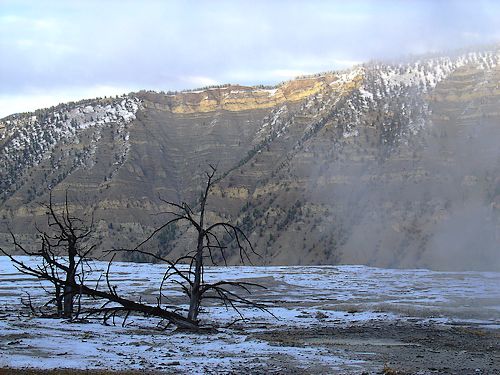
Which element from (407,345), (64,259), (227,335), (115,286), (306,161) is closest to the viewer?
(115,286)

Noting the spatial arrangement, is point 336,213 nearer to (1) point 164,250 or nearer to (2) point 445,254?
(2) point 445,254

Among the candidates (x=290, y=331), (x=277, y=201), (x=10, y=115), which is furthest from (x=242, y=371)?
(x=10, y=115)

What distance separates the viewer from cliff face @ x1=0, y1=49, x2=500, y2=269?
94.9 m

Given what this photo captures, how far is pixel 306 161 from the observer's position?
114m

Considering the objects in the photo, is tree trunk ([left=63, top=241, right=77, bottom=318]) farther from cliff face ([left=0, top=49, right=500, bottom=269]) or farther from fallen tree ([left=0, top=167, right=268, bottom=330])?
cliff face ([left=0, top=49, right=500, bottom=269])

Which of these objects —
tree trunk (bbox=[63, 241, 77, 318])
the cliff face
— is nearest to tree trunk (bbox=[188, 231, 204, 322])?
tree trunk (bbox=[63, 241, 77, 318])

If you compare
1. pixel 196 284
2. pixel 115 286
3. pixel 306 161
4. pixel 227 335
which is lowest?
pixel 227 335

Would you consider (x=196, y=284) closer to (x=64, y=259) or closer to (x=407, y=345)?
(x=407, y=345)

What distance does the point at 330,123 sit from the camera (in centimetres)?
11894

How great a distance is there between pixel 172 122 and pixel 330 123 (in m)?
52.0

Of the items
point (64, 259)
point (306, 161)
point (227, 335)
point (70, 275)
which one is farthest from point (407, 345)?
point (306, 161)

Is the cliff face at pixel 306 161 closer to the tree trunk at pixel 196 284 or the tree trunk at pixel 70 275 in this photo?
the tree trunk at pixel 196 284

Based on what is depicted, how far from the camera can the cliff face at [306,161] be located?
311ft

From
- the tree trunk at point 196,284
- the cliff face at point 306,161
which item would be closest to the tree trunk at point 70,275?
the tree trunk at point 196,284
